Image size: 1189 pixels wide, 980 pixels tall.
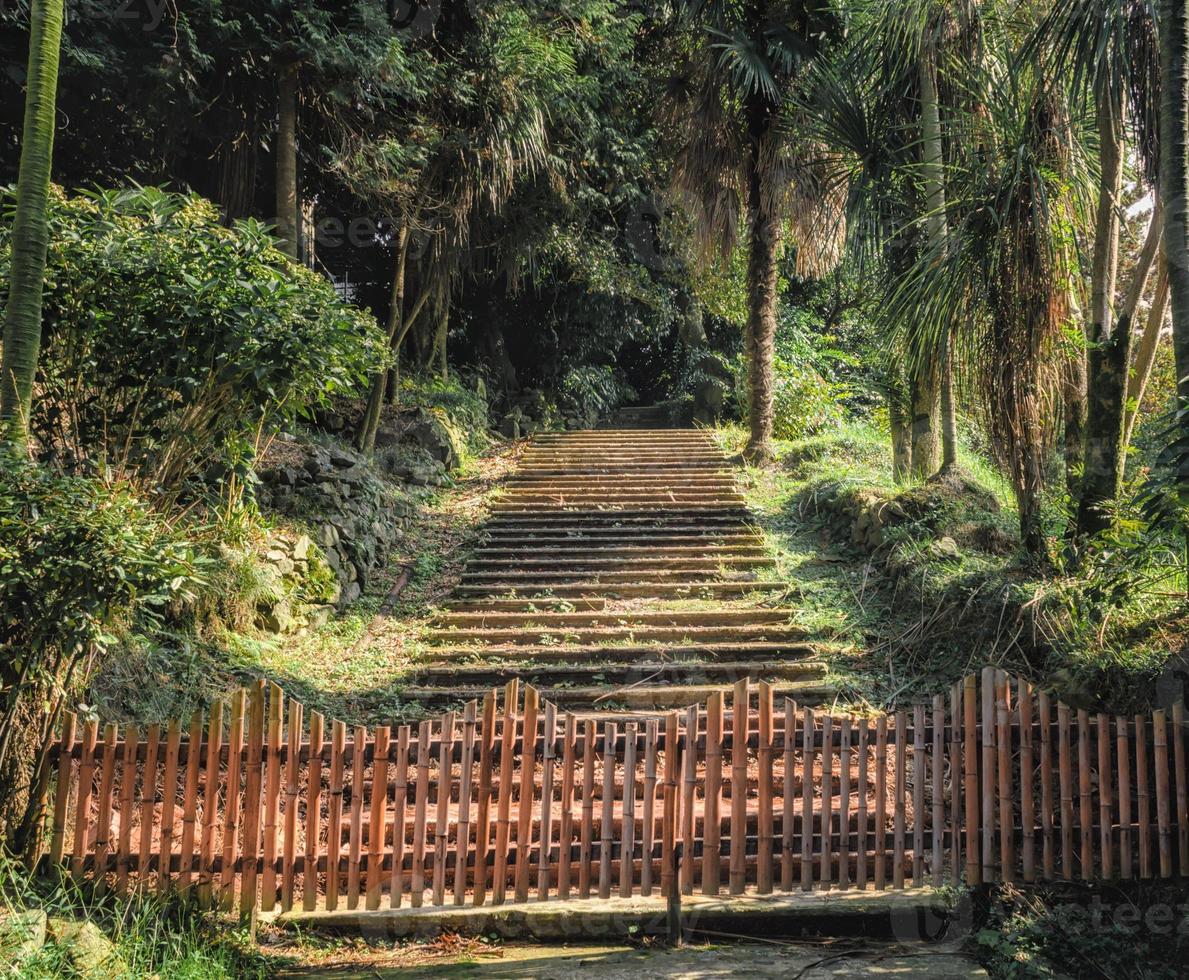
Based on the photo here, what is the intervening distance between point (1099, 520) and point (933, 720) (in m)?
2.80

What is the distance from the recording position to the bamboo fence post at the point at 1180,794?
405 centimetres

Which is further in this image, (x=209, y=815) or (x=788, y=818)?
(x=788, y=818)

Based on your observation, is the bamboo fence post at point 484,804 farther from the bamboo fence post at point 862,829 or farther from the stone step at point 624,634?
the stone step at point 624,634

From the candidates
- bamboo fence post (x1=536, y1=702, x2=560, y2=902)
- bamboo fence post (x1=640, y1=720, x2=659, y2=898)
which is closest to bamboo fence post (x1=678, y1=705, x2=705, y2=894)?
bamboo fence post (x1=640, y1=720, x2=659, y2=898)

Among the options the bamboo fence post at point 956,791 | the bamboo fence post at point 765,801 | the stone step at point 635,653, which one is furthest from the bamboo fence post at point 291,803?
the stone step at point 635,653

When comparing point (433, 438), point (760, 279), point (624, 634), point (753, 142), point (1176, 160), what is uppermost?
point (753, 142)

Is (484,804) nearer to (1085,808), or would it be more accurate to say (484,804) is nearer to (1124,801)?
(1085,808)

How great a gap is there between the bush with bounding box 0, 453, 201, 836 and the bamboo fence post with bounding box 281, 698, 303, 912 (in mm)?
754

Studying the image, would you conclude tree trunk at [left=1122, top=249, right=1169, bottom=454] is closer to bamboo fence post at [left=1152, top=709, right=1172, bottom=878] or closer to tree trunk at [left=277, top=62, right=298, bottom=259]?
bamboo fence post at [left=1152, top=709, right=1172, bottom=878]

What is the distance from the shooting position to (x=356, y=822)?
3891 millimetres

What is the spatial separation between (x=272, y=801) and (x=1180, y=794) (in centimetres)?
390

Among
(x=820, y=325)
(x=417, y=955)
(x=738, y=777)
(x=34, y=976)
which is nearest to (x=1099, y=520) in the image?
(x=738, y=777)

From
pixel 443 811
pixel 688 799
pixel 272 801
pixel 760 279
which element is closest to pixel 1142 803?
pixel 688 799

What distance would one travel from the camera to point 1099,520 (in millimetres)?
6160
